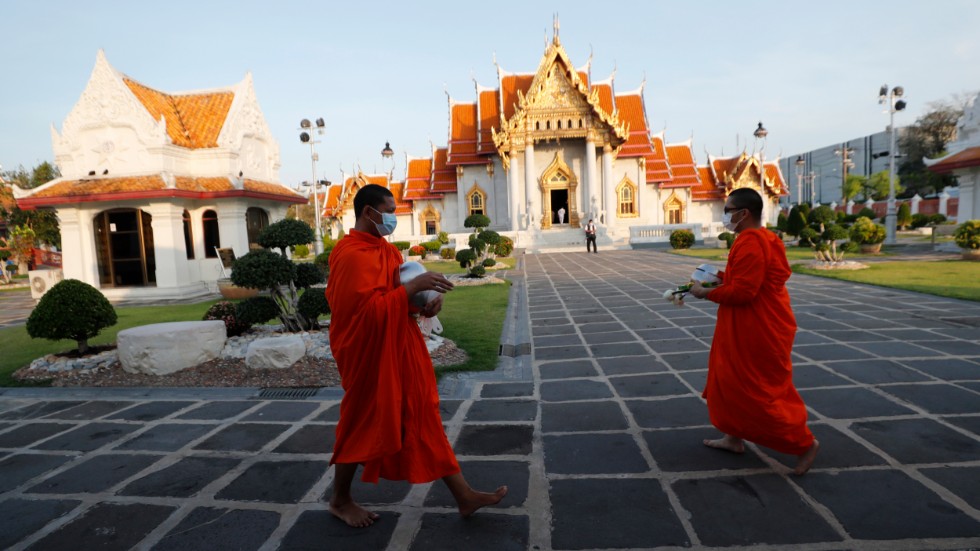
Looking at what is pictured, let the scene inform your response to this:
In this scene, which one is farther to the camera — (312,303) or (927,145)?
(927,145)

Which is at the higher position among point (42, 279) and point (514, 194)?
point (514, 194)

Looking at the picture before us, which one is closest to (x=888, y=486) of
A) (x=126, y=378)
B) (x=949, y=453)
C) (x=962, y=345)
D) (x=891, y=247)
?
(x=949, y=453)

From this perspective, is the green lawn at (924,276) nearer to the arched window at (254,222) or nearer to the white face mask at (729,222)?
the white face mask at (729,222)

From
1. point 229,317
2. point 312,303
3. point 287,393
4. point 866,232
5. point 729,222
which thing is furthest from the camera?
point 866,232

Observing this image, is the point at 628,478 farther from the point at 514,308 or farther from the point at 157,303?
the point at 157,303

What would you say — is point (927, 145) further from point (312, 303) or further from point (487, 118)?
point (312, 303)

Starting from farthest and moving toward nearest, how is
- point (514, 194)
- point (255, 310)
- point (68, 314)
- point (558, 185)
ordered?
point (558, 185)
point (514, 194)
point (255, 310)
point (68, 314)

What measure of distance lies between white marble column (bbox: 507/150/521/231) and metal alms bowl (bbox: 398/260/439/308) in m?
25.7

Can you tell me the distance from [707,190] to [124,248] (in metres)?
30.5

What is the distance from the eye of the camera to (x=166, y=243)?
13469 millimetres

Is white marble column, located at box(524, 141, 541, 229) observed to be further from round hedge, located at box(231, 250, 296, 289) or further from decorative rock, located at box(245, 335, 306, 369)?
decorative rock, located at box(245, 335, 306, 369)

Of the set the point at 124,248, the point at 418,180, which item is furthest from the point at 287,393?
the point at 418,180

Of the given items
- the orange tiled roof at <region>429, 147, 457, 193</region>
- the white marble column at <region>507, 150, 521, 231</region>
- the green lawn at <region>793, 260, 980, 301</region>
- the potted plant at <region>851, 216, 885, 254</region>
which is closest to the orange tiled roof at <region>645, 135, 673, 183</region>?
the white marble column at <region>507, 150, 521, 231</region>

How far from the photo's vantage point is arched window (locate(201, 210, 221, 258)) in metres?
14.8
